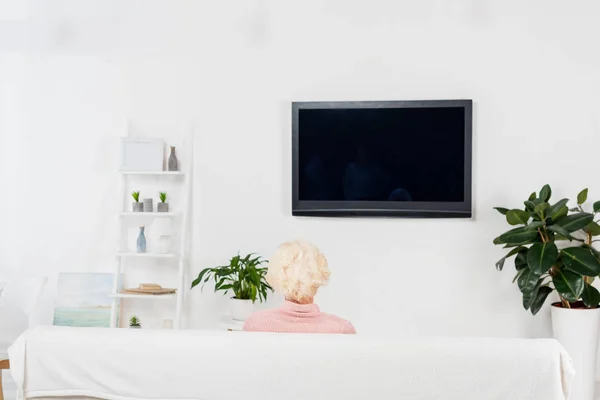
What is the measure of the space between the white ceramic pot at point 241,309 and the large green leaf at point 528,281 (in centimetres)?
158

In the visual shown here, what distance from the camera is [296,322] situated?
97.5 inches

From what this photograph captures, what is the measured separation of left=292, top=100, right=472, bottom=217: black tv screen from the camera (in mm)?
4770

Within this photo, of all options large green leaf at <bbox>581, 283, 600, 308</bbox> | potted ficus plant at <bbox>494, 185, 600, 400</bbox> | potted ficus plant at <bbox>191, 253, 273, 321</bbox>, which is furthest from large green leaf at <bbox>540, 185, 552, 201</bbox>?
potted ficus plant at <bbox>191, 253, 273, 321</bbox>

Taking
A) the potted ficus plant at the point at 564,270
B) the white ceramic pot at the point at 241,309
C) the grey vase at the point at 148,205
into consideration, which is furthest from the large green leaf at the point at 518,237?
the grey vase at the point at 148,205

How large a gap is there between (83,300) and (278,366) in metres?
3.18

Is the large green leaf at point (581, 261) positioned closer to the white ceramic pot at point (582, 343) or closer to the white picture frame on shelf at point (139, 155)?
the white ceramic pot at point (582, 343)

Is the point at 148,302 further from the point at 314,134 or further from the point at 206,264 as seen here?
the point at 314,134

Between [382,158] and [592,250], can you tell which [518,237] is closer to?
[592,250]

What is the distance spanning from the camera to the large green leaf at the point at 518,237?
4305mm

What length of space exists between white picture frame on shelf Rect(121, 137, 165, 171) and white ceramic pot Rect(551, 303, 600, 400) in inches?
104

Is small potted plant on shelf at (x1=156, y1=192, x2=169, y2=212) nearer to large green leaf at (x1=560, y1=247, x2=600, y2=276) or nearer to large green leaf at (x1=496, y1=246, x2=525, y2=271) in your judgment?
large green leaf at (x1=496, y1=246, x2=525, y2=271)

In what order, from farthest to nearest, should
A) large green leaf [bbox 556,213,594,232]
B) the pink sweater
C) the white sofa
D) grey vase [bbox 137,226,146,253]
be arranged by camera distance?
grey vase [bbox 137,226,146,253] < large green leaf [bbox 556,213,594,232] < the pink sweater < the white sofa

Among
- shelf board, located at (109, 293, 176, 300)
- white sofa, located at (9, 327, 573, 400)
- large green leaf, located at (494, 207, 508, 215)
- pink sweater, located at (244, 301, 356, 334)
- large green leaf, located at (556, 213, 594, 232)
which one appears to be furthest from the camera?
shelf board, located at (109, 293, 176, 300)

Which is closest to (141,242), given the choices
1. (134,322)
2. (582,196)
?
(134,322)
